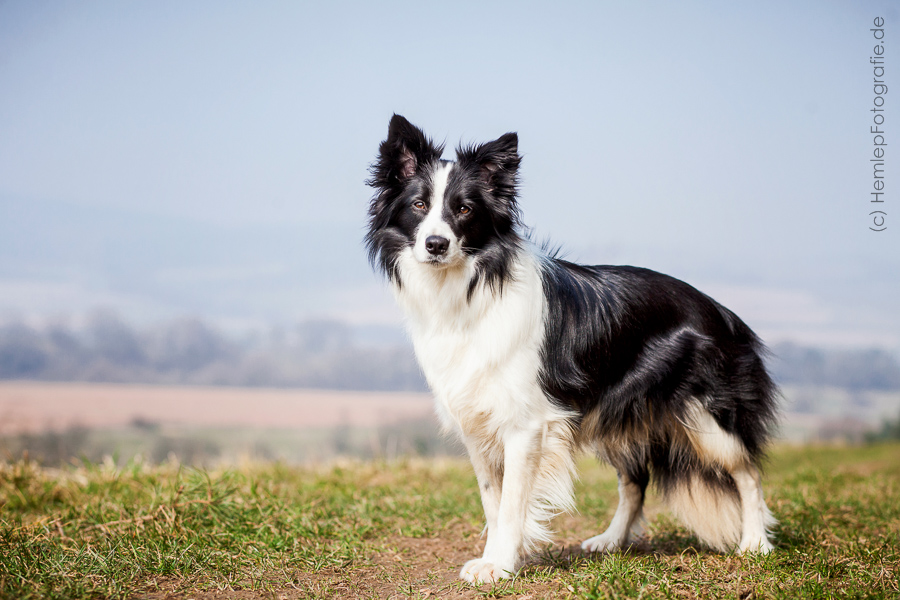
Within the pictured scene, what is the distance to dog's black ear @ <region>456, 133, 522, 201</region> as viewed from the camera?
3.72 metres

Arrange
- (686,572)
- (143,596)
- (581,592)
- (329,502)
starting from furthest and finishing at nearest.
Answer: (329,502) → (686,572) → (143,596) → (581,592)

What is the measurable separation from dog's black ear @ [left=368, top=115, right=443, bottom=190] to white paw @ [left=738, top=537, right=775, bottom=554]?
2.96 meters

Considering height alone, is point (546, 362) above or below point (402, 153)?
below

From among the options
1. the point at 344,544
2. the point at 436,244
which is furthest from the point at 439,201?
the point at 344,544

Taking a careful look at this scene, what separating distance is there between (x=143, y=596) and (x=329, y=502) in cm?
233

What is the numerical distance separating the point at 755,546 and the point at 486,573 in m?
1.75

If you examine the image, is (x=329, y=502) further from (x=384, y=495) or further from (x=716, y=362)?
(x=716, y=362)

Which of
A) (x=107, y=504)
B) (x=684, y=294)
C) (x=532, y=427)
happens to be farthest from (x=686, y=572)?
(x=107, y=504)

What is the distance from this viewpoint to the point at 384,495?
5.88m

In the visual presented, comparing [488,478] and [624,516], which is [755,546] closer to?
[624,516]

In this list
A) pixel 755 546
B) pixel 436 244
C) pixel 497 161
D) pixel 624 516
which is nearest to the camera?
pixel 436 244

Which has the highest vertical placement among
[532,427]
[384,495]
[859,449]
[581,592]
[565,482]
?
[532,427]

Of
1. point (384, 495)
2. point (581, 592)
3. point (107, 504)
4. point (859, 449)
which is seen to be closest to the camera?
point (581, 592)

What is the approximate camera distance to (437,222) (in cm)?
345
